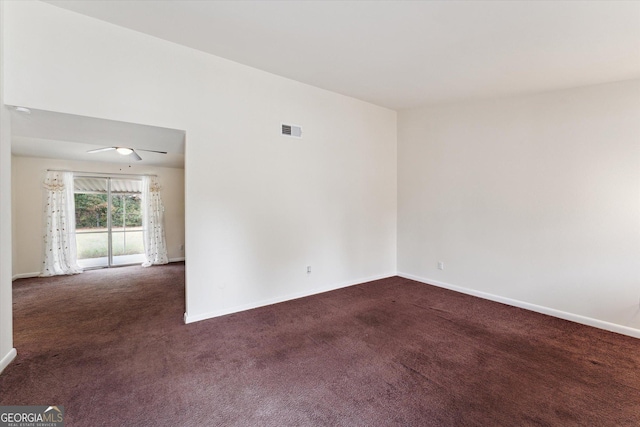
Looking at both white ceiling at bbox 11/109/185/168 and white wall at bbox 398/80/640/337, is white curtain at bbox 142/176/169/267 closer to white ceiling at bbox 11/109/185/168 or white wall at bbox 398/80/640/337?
white ceiling at bbox 11/109/185/168

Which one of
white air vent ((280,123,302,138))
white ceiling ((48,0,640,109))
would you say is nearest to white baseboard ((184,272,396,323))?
white air vent ((280,123,302,138))

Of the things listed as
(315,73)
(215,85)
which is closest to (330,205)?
(315,73)

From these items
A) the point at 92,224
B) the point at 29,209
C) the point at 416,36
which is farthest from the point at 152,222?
the point at 416,36

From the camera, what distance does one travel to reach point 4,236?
2.24 metres

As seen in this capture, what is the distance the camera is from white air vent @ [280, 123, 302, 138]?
3.79 meters

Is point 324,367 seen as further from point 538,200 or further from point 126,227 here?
point 126,227

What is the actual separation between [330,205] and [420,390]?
111 inches

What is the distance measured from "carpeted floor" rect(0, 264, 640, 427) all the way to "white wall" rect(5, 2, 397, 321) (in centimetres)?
69

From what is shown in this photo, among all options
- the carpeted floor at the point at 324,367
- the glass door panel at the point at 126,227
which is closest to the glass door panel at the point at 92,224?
the glass door panel at the point at 126,227

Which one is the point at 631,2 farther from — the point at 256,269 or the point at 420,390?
the point at 256,269

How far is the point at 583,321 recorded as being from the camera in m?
3.22

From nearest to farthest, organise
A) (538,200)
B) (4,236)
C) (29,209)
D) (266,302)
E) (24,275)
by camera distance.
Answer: (4,236), (538,200), (266,302), (24,275), (29,209)

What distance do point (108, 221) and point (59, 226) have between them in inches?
34.6

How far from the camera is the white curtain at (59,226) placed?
5578 mm
